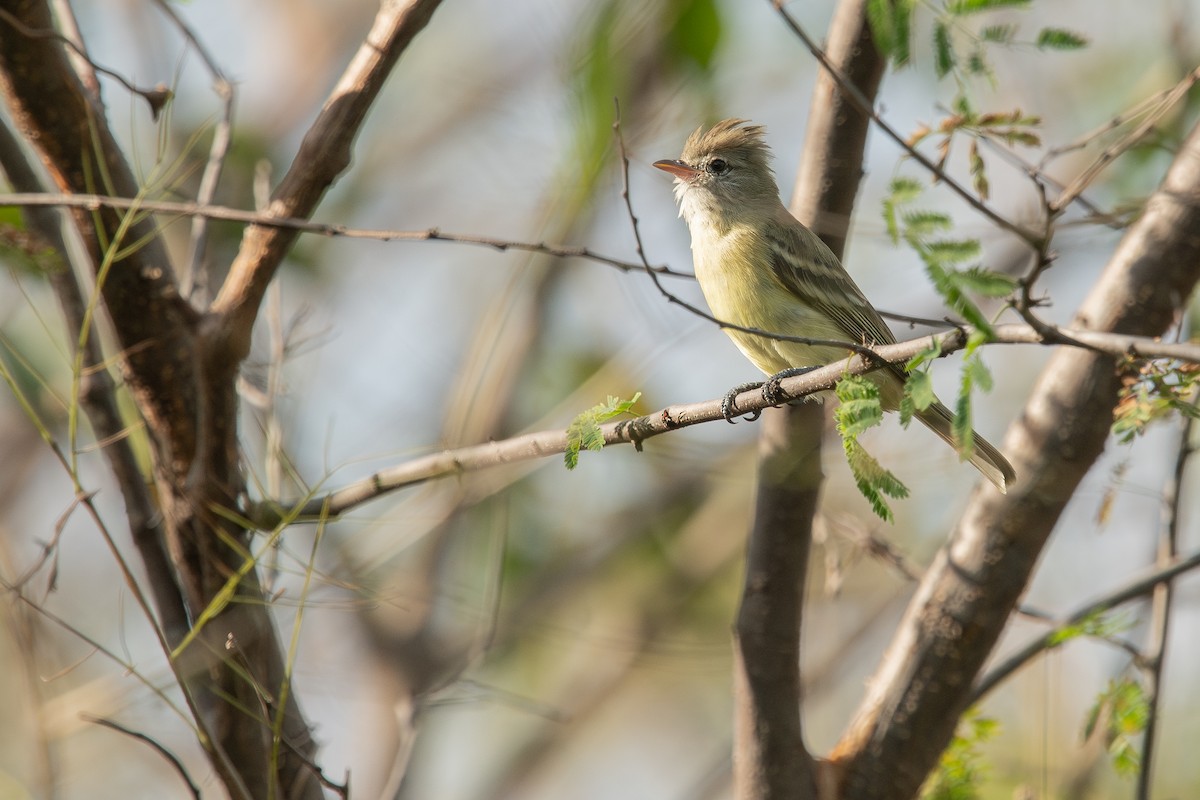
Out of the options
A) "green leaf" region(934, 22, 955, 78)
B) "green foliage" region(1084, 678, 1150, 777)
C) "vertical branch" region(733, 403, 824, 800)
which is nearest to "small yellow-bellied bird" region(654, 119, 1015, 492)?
"vertical branch" region(733, 403, 824, 800)

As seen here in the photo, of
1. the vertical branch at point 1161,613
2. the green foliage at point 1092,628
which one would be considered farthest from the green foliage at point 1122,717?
the green foliage at point 1092,628

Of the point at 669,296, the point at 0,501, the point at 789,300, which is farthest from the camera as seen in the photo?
the point at 0,501

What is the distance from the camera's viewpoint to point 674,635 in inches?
296

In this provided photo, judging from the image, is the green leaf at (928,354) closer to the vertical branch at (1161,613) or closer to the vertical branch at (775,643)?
the vertical branch at (775,643)

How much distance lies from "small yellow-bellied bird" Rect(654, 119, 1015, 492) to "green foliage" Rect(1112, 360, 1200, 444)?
27.6 inches

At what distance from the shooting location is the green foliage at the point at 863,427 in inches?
91.5

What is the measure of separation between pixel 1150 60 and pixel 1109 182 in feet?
4.89

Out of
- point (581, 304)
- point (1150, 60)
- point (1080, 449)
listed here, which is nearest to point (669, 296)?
point (1080, 449)

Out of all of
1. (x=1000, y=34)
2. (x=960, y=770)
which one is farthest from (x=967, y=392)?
(x=960, y=770)

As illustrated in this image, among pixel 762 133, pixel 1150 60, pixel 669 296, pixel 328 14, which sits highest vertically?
pixel 328 14

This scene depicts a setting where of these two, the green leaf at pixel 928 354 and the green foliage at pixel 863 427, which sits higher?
the green foliage at pixel 863 427

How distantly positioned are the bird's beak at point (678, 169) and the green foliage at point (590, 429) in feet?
8.41

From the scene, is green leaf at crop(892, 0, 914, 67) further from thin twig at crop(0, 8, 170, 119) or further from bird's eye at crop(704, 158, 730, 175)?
bird's eye at crop(704, 158, 730, 175)

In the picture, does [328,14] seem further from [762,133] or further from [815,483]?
[815,483]
